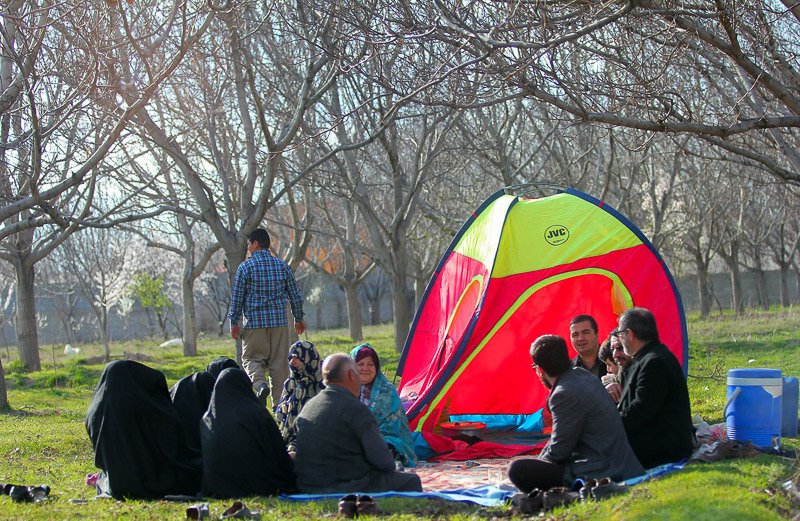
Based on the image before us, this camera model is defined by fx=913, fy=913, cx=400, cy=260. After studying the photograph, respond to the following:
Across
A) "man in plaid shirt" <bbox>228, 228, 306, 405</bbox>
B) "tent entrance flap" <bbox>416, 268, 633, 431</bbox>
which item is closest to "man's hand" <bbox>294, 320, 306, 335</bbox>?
"man in plaid shirt" <bbox>228, 228, 306, 405</bbox>

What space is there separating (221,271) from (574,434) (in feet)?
133

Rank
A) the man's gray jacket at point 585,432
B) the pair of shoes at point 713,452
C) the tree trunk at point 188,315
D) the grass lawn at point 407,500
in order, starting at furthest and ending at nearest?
the tree trunk at point 188,315, the pair of shoes at point 713,452, the man's gray jacket at point 585,432, the grass lawn at point 407,500

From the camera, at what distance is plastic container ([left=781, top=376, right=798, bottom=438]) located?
787cm

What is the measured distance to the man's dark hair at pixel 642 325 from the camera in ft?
21.7

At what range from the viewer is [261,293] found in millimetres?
9641

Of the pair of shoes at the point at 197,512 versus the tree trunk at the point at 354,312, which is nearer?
the pair of shoes at the point at 197,512

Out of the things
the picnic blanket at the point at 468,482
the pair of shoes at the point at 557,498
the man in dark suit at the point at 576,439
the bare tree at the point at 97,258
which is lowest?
the picnic blanket at the point at 468,482

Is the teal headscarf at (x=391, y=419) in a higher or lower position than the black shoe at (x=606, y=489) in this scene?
higher

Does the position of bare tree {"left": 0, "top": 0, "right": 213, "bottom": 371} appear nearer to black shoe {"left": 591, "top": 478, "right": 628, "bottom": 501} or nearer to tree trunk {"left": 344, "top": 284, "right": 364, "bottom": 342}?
black shoe {"left": 591, "top": 478, "right": 628, "bottom": 501}

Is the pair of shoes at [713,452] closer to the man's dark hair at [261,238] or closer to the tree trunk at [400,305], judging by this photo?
the man's dark hair at [261,238]

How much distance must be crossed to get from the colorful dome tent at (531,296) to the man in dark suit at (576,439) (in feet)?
9.56

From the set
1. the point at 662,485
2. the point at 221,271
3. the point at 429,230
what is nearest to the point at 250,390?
the point at 662,485

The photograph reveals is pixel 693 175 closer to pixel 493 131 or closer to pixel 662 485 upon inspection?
pixel 493 131

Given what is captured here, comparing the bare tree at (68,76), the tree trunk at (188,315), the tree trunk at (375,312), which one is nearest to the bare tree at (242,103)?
the bare tree at (68,76)
